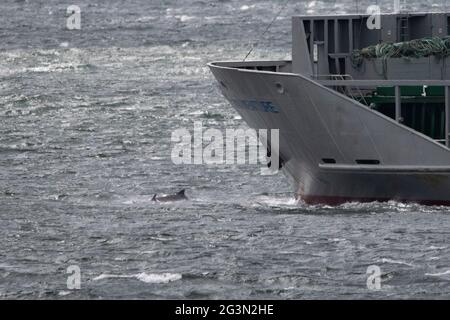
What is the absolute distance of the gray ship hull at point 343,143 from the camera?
128 feet

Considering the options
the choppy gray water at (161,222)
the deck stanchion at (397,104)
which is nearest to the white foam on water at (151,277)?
the choppy gray water at (161,222)

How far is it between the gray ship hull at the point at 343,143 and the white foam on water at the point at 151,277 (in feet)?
25.3

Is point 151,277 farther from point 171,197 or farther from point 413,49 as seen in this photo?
point 413,49

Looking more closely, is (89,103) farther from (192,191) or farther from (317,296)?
(317,296)

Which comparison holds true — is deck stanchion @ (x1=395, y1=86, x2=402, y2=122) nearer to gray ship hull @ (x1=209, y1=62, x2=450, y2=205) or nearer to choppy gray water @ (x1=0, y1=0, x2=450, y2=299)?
gray ship hull @ (x1=209, y1=62, x2=450, y2=205)

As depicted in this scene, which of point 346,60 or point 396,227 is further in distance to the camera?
point 346,60

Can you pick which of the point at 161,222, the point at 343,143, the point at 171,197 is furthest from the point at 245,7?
the point at 161,222

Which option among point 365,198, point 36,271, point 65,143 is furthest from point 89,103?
point 36,271

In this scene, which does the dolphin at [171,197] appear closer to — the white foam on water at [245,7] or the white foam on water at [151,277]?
the white foam on water at [151,277]

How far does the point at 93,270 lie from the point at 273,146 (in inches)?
376

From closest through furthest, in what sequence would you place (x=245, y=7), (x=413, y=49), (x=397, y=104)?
1. (x=397, y=104)
2. (x=413, y=49)
3. (x=245, y=7)

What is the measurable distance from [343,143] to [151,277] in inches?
330

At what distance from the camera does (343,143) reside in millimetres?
39562

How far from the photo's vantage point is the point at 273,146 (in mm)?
42062
